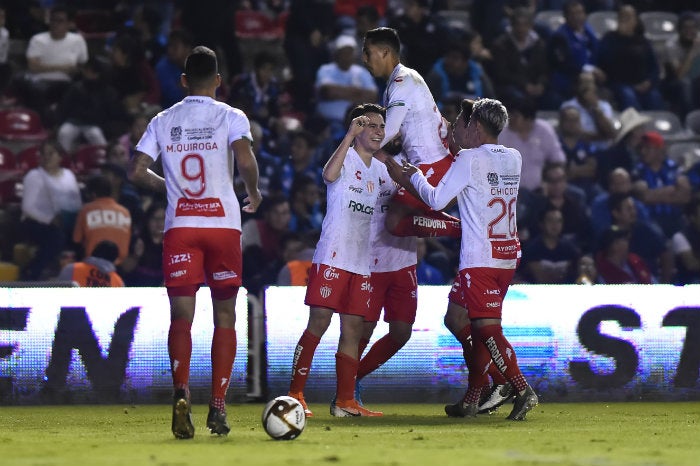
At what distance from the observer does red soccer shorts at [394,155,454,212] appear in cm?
1117

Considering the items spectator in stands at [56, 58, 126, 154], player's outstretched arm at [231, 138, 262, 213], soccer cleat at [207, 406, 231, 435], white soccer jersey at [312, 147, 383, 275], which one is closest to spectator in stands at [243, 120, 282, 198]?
spectator in stands at [56, 58, 126, 154]

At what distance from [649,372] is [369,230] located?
147 inches

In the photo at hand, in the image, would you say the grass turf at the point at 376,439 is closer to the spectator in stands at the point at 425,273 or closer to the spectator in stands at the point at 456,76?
the spectator in stands at the point at 425,273

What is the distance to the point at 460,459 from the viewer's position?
7512 millimetres

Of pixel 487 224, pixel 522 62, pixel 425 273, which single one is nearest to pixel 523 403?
pixel 487 224

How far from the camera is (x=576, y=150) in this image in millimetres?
19562

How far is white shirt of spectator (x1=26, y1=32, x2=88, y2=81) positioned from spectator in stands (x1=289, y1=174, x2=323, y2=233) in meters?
3.91

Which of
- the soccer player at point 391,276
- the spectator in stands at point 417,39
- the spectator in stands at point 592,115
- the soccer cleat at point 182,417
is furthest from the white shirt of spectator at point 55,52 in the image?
the soccer cleat at point 182,417

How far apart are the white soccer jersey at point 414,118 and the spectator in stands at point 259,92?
301 inches

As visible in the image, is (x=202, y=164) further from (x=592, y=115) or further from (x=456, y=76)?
(x=592, y=115)

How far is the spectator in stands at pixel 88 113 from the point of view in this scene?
60.5ft

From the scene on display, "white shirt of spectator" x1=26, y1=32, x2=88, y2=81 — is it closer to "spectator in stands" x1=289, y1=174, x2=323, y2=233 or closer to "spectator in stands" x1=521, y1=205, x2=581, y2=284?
"spectator in stands" x1=289, y1=174, x2=323, y2=233

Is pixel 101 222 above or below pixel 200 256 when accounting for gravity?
below

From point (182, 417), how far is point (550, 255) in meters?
9.13
